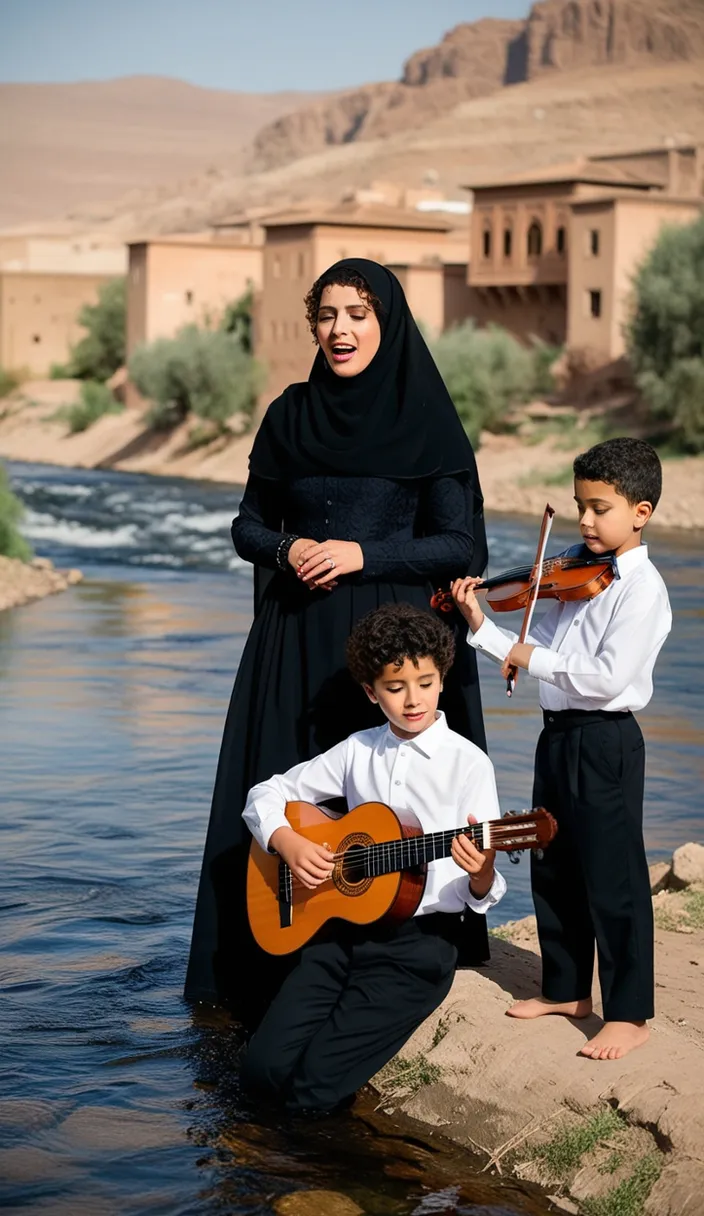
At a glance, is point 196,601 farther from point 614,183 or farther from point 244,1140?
point 614,183

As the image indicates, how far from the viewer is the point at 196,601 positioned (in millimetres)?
18344

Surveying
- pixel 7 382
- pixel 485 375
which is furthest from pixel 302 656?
pixel 7 382

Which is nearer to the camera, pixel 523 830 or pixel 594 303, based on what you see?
pixel 523 830

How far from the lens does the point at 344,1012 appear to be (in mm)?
4062

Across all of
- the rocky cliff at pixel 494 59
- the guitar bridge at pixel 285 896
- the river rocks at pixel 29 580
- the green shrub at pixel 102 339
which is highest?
the rocky cliff at pixel 494 59

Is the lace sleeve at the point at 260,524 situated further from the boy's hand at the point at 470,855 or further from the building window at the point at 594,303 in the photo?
the building window at the point at 594,303

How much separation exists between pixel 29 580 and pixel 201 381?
2949 cm

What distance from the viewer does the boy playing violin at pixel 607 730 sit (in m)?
3.92

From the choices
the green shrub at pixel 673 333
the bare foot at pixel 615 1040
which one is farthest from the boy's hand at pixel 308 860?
the green shrub at pixel 673 333

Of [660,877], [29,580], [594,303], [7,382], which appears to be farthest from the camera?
[7,382]

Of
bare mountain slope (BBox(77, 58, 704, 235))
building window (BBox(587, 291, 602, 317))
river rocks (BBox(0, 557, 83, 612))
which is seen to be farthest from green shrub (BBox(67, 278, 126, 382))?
river rocks (BBox(0, 557, 83, 612))

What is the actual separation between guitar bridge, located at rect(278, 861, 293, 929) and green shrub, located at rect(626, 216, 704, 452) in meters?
30.0

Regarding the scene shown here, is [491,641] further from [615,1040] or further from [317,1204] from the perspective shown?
[317,1204]

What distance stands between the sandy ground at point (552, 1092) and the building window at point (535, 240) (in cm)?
4246
